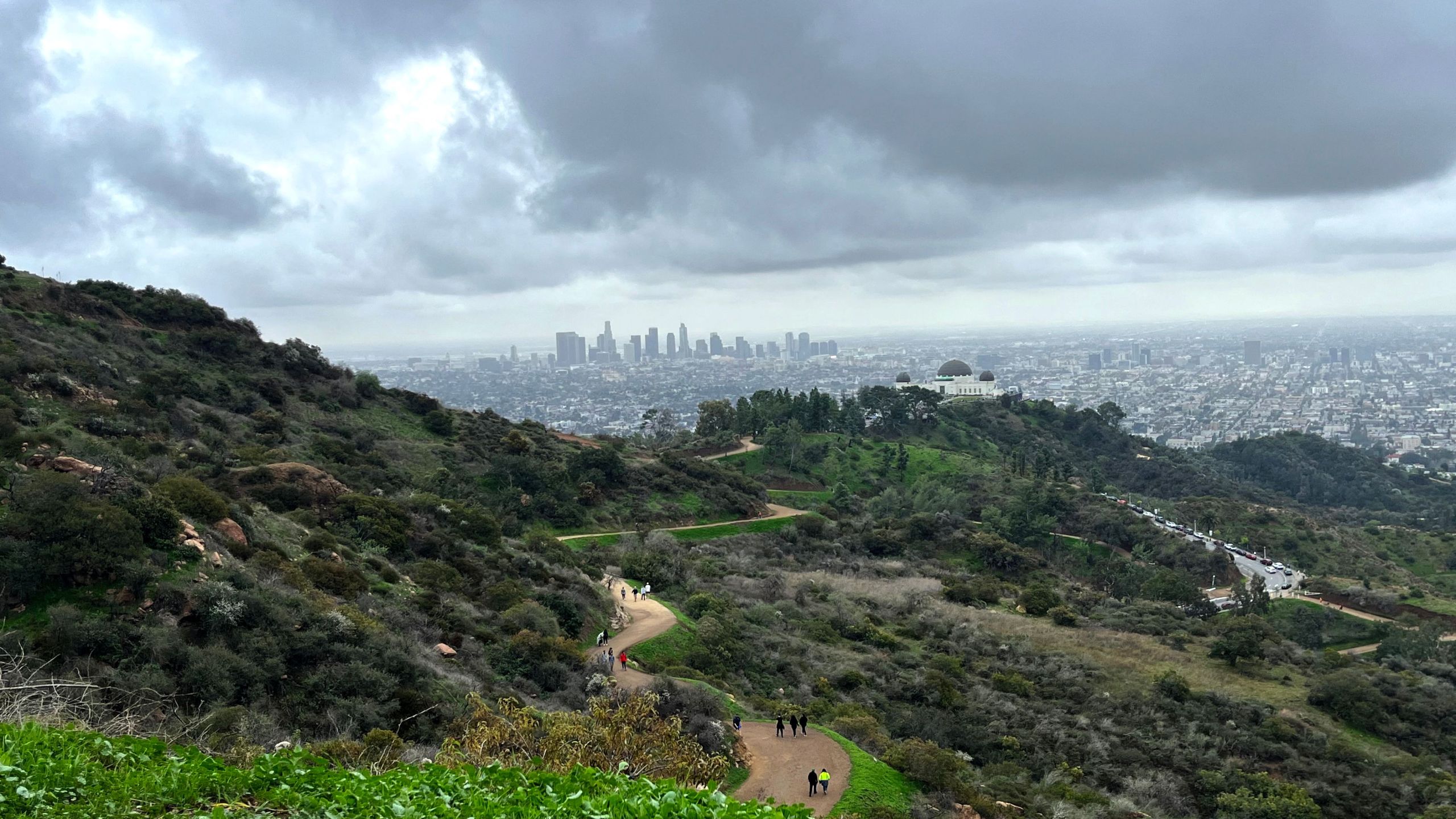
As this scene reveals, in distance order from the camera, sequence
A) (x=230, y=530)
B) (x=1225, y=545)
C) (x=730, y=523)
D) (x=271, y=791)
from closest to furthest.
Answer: (x=271, y=791), (x=230, y=530), (x=730, y=523), (x=1225, y=545)

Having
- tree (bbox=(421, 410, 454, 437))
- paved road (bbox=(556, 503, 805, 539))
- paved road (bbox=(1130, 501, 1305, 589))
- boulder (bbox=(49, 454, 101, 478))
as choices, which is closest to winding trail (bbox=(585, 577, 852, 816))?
boulder (bbox=(49, 454, 101, 478))

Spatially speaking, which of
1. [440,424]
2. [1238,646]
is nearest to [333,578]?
[1238,646]

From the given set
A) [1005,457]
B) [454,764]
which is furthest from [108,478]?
[1005,457]

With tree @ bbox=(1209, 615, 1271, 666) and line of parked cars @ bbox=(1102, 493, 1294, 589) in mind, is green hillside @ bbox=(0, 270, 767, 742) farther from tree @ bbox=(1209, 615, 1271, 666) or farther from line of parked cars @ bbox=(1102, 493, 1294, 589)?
line of parked cars @ bbox=(1102, 493, 1294, 589)

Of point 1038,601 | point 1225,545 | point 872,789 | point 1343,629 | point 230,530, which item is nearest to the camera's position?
point 872,789

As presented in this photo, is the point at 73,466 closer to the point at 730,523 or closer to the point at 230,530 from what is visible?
the point at 230,530

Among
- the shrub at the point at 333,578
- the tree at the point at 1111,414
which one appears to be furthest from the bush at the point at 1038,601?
the tree at the point at 1111,414

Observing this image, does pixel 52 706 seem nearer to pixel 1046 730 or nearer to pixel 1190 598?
pixel 1046 730
